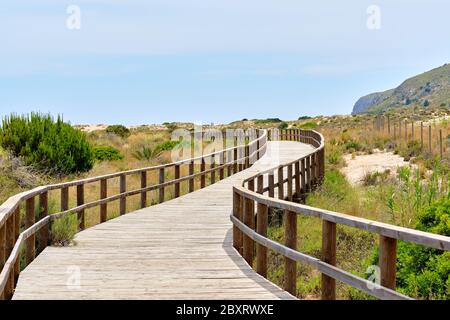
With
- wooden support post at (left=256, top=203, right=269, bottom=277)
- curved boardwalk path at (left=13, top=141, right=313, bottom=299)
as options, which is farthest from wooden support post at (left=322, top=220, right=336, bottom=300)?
wooden support post at (left=256, top=203, right=269, bottom=277)

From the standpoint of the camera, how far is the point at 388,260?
5664mm

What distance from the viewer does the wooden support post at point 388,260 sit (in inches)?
223

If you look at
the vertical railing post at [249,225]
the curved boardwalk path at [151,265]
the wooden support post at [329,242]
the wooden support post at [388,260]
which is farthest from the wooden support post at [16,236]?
the wooden support post at [388,260]

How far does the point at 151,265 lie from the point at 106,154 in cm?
2353

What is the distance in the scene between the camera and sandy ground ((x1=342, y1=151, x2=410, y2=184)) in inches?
1142

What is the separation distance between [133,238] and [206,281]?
3.94 metres

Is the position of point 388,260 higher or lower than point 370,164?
higher

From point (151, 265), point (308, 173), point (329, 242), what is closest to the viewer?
point (329, 242)

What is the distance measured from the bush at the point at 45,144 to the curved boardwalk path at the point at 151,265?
8887 millimetres

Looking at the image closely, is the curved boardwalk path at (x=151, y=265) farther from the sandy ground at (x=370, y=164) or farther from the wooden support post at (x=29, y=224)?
the sandy ground at (x=370, y=164)

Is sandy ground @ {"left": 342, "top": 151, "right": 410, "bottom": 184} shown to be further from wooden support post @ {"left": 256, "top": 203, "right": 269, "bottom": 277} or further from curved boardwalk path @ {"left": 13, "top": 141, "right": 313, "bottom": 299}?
wooden support post @ {"left": 256, "top": 203, "right": 269, "bottom": 277}

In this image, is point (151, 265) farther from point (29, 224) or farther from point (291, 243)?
point (291, 243)

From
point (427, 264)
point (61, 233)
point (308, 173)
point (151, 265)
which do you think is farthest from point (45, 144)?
point (427, 264)

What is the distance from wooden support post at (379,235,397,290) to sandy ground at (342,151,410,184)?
21.4 metres
